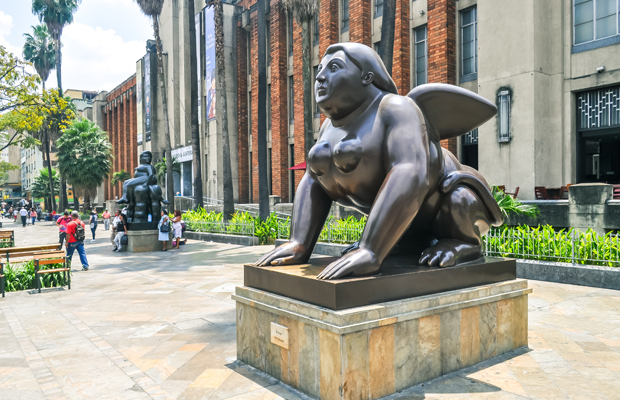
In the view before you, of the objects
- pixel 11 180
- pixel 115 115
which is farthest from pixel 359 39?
pixel 11 180

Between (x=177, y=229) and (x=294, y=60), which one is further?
(x=294, y=60)

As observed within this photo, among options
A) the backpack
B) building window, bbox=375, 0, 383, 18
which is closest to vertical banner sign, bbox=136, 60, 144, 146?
building window, bbox=375, 0, 383, 18

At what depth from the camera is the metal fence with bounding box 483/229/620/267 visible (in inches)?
302

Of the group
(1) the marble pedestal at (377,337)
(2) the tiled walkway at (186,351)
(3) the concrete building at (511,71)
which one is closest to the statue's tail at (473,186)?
(1) the marble pedestal at (377,337)

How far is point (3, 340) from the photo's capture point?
16.4 ft

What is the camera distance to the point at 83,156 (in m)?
36.3

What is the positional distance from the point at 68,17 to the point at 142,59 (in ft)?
23.1

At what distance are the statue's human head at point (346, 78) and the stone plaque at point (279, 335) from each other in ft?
5.42

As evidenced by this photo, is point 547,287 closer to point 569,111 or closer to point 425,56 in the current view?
point 569,111

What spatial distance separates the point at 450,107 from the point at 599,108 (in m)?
13.1

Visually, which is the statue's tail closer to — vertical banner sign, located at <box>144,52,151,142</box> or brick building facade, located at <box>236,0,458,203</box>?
brick building facade, located at <box>236,0,458,203</box>

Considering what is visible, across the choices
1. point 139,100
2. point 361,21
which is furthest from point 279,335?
point 139,100

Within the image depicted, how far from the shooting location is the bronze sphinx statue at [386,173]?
306cm

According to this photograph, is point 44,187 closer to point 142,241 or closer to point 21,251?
point 142,241
